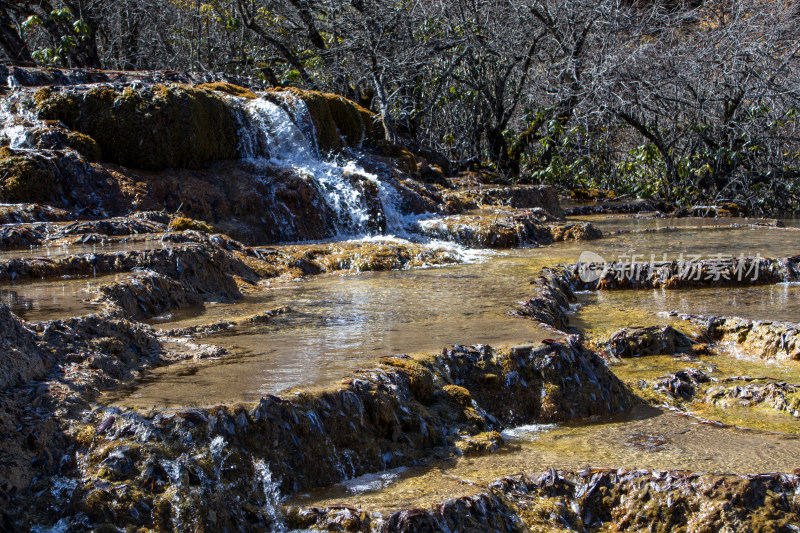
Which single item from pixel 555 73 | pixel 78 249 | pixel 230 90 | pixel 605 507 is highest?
pixel 555 73

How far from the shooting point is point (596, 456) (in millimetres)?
3295

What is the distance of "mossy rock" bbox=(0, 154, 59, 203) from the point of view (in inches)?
330

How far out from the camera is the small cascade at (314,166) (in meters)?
10.9

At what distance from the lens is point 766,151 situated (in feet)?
47.2

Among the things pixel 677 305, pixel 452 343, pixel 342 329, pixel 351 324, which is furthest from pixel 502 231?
pixel 452 343

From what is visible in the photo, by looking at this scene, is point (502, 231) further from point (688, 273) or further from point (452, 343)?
point (452, 343)

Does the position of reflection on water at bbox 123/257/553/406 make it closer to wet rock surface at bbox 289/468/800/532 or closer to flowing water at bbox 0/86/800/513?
flowing water at bbox 0/86/800/513

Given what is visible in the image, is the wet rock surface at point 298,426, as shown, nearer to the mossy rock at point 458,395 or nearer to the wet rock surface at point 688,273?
the mossy rock at point 458,395

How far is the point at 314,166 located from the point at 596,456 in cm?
895

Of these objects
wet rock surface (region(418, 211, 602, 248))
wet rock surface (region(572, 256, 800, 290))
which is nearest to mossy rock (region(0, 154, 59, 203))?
wet rock surface (region(418, 211, 602, 248))

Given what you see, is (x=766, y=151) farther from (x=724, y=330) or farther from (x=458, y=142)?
(x=724, y=330)

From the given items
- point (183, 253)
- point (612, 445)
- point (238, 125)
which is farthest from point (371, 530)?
point (238, 125)

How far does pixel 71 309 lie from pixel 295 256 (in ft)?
13.4

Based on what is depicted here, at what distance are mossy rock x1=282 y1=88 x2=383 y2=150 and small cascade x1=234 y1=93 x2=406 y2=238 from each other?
0.31 metres
